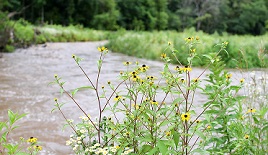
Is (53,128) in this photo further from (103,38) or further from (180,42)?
(103,38)

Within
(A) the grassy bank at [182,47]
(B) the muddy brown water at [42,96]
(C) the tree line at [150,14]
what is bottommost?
(B) the muddy brown water at [42,96]

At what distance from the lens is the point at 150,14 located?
35.2 m

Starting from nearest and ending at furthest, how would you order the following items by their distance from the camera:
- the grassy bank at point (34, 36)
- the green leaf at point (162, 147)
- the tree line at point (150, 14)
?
the green leaf at point (162, 147)
the grassy bank at point (34, 36)
the tree line at point (150, 14)

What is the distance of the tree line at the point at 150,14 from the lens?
30766 mm

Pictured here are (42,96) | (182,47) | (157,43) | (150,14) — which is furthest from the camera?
(150,14)

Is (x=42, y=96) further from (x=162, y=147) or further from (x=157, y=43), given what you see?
(x=157, y=43)

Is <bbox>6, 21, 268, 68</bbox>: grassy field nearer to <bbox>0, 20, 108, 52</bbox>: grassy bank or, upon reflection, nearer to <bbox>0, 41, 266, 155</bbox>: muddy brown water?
<bbox>0, 20, 108, 52</bbox>: grassy bank

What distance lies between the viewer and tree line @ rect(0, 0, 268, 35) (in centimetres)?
3077

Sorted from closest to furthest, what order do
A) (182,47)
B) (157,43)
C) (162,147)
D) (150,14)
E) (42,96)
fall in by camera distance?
(162,147) < (42,96) < (182,47) < (157,43) < (150,14)

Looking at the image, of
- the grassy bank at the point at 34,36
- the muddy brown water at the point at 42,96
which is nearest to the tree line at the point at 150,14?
the grassy bank at the point at 34,36

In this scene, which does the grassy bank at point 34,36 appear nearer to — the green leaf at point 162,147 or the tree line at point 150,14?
the tree line at point 150,14

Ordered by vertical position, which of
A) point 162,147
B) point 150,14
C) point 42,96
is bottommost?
point 42,96

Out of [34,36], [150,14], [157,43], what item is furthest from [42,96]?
[150,14]

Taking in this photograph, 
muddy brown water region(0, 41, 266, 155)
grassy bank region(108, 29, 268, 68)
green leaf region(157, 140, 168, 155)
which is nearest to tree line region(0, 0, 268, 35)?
grassy bank region(108, 29, 268, 68)
